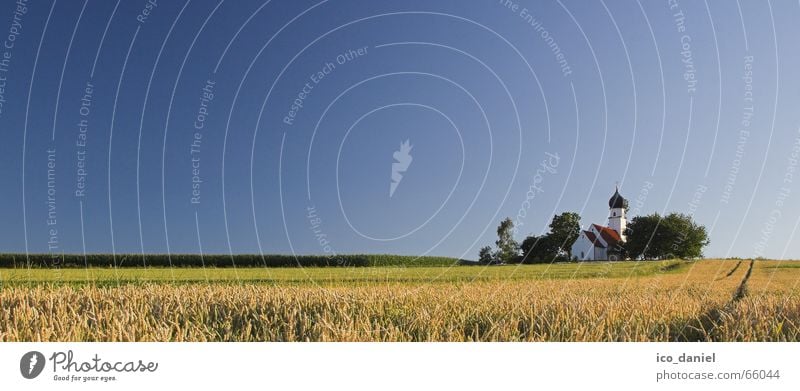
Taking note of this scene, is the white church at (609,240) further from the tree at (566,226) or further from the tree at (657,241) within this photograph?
the tree at (566,226)

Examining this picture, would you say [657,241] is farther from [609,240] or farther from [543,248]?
[609,240]

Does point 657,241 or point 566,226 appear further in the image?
point 657,241

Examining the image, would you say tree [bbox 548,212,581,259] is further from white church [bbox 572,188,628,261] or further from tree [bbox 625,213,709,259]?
white church [bbox 572,188,628,261]

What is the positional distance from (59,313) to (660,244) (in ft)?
88.1

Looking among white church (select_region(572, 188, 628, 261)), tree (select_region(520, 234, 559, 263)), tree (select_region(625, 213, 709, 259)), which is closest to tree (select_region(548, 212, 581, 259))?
tree (select_region(520, 234, 559, 263))
